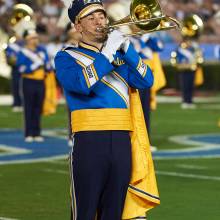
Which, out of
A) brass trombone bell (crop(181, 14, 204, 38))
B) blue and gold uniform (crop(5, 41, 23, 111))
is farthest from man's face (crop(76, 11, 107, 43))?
brass trombone bell (crop(181, 14, 204, 38))

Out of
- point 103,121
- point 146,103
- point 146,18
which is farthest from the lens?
point 146,103

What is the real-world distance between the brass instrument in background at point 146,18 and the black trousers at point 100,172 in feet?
2.30

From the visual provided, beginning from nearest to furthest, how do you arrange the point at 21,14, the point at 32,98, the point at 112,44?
the point at 112,44 → the point at 32,98 → the point at 21,14

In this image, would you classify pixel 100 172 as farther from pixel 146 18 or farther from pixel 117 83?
pixel 146 18

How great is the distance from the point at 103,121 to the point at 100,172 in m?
0.33

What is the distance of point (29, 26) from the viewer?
19.5m

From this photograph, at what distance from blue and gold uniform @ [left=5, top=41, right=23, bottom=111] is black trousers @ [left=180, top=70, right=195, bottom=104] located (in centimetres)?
403

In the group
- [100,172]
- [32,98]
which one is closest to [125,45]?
[100,172]

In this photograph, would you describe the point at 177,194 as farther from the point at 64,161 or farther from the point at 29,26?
the point at 29,26

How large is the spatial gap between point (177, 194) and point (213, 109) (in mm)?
14283

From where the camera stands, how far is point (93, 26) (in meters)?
7.15

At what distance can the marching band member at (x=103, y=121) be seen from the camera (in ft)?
23.2

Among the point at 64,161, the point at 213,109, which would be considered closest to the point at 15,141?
the point at 64,161

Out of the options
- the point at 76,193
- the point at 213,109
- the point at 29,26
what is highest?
the point at 76,193
